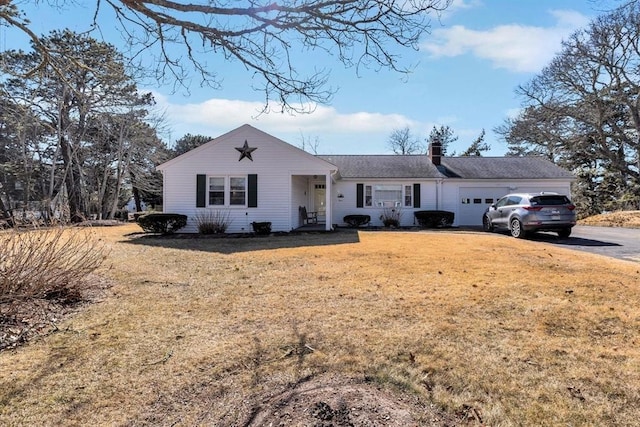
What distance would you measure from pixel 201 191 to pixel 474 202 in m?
14.3

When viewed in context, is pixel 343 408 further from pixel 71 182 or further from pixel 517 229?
pixel 71 182

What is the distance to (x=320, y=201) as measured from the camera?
2305 cm

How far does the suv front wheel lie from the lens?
527 inches

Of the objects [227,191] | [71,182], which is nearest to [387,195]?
[227,191]

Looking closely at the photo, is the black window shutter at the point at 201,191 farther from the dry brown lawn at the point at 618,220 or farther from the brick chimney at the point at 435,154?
the dry brown lawn at the point at 618,220

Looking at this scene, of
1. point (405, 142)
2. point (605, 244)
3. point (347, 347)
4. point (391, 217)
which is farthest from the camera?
point (405, 142)

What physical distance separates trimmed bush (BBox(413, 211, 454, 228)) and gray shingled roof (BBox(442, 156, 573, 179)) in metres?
2.86

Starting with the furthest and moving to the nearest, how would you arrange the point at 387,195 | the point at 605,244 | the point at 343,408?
the point at 387,195
the point at 605,244
the point at 343,408

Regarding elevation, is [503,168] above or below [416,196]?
above

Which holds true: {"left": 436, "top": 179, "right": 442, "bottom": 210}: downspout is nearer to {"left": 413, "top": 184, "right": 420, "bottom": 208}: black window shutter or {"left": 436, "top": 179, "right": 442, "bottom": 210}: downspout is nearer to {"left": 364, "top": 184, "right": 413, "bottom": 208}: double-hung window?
{"left": 413, "top": 184, "right": 420, "bottom": 208}: black window shutter

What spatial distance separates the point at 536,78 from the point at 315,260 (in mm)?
26257

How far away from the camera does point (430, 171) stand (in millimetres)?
21406

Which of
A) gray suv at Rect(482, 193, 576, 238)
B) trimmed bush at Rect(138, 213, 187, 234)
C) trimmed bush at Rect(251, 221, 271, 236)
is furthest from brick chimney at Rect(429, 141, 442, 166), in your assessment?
trimmed bush at Rect(138, 213, 187, 234)

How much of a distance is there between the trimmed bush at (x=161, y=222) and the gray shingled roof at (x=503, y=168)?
14736mm
